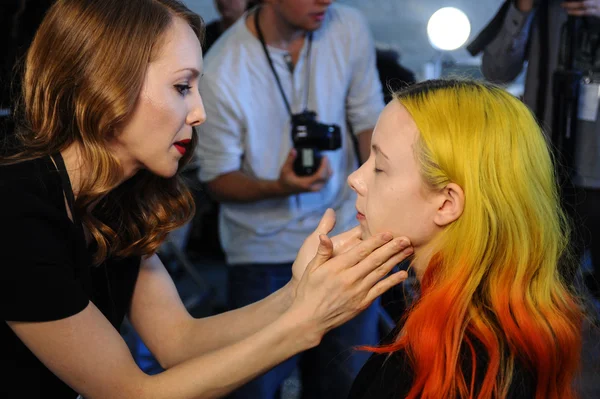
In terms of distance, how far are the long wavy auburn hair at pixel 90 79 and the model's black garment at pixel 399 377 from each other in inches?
20.6

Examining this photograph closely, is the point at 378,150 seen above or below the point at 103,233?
above

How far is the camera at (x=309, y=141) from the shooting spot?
2016 mm

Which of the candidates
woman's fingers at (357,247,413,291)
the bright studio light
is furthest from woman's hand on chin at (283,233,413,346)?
the bright studio light

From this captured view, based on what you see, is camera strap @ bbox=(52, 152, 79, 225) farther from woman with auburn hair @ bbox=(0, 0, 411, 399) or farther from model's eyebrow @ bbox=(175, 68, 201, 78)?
model's eyebrow @ bbox=(175, 68, 201, 78)

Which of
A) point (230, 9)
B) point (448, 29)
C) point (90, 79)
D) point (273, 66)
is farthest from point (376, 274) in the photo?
point (230, 9)

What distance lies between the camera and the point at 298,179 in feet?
6.59

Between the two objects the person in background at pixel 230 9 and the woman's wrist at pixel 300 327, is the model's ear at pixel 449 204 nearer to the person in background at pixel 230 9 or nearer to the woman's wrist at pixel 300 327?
the woman's wrist at pixel 300 327

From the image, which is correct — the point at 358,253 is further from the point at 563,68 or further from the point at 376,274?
the point at 563,68

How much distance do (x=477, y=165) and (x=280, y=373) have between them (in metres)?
1.09

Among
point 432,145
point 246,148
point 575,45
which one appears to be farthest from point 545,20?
point 432,145

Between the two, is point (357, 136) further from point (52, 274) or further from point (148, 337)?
point (52, 274)

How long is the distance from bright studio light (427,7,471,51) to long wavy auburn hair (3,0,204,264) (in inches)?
76.9

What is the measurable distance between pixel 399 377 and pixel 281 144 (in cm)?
107

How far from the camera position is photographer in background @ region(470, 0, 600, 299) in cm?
206
